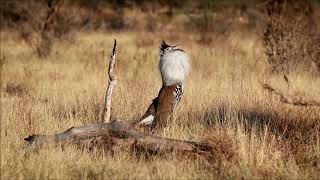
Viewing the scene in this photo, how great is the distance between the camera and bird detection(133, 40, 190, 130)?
23.4 ft

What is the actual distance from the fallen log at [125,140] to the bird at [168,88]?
2.53ft

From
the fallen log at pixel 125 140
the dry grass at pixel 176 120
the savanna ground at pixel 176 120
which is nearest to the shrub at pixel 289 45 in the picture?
the savanna ground at pixel 176 120

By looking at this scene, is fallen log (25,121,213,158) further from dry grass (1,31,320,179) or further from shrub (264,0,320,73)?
shrub (264,0,320,73)

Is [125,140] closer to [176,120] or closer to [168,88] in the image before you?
[168,88]

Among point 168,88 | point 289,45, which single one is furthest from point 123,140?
point 289,45

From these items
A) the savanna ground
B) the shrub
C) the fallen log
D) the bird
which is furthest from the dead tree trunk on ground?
the shrub

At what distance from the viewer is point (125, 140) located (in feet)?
21.2

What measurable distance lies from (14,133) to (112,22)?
89.7 ft

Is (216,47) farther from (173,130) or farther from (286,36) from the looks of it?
(173,130)

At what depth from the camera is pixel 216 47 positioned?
19641mm

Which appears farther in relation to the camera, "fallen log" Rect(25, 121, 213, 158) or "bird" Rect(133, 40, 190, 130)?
"bird" Rect(133, 40, 190, 130)

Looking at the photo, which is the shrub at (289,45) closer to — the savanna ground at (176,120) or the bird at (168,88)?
the savanna ground at (176,120)

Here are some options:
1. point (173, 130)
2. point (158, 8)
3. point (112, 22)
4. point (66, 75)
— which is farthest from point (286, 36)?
point (158, 8)

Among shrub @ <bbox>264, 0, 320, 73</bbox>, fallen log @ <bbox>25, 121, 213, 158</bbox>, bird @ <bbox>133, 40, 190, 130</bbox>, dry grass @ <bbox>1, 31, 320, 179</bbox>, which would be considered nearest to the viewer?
dry grass @ <bbox>1, 31, 320, 179</bbox>
